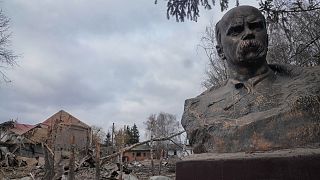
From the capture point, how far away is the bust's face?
3.70 m

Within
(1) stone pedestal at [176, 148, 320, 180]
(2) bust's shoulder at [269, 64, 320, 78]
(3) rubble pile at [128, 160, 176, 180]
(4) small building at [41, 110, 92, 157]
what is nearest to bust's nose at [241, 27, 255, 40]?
(2) bust's shoulder at [269, 64, 320, 78]

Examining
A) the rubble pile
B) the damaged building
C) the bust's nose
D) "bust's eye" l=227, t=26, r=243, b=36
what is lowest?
the rubble pile

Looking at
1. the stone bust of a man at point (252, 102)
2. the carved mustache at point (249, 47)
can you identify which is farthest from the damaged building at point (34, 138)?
the carved mustache at point (249, 47)

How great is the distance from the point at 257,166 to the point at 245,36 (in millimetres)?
1473

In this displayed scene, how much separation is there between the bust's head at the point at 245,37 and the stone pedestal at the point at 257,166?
1.09m

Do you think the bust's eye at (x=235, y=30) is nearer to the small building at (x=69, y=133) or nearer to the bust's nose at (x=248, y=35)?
the bust's nose at (x=248, y=35)

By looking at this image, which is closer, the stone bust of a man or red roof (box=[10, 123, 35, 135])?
the stone bust of a man

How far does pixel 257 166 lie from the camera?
2.86 m

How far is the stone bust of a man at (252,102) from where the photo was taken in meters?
3.18

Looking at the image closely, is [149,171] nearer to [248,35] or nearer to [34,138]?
[34,138]

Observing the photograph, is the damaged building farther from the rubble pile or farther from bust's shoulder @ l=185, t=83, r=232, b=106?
bust's shoulder @ l=185, t=83, r=232, b=106

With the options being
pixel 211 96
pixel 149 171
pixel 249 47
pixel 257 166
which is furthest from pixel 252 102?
pixel 149 171

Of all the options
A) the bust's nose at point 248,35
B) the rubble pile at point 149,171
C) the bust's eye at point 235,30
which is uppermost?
the bust's eye at point 235,30

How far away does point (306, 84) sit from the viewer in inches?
140
